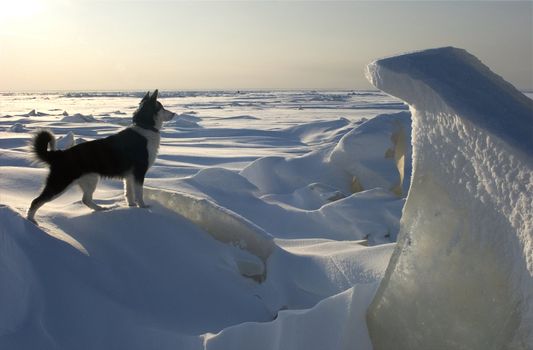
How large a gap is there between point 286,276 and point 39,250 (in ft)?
5.09

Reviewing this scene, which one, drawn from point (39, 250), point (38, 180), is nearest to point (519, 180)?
point (39, 250)

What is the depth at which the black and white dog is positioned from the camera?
3.29m

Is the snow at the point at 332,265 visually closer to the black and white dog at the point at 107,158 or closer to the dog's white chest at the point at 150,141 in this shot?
the black and white dog at the point at 107,158

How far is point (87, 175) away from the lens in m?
3.52

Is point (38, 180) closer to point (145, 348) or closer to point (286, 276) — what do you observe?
point (286, 276)

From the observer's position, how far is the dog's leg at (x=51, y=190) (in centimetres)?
304

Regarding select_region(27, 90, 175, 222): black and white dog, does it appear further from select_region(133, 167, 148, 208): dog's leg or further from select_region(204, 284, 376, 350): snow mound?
select_region(204, 284, 376, 350): snow mound

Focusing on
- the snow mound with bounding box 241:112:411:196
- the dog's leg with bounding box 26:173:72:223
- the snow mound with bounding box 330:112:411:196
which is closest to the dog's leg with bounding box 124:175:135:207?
the dog's leg with bounding box 26:173:72:223

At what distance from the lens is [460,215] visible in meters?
1.50

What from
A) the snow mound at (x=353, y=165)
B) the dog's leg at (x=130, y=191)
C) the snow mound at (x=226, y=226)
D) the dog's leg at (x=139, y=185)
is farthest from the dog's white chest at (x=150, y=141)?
the snow mound at (x=353, y=165)

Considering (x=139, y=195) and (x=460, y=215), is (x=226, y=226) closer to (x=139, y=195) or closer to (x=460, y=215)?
(x=139, y=195)

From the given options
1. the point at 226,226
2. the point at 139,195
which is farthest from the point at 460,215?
the point at 139,195

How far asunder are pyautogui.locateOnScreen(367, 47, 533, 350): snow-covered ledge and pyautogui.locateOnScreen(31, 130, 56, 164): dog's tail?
256cm

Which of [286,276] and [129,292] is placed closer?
[129,292]
